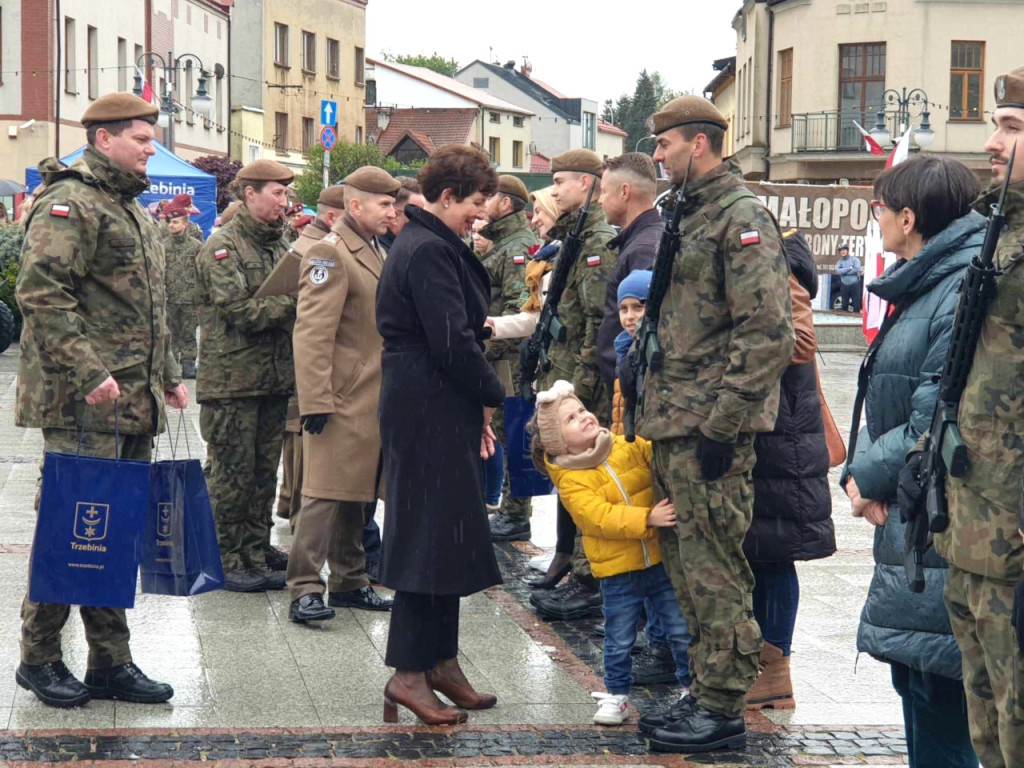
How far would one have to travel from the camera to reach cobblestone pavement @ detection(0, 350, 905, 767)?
5031 millimetres

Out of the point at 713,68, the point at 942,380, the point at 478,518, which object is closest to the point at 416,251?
the point at 478,518

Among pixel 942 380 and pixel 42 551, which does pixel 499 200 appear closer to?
pixel 42 551

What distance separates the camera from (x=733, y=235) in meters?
4.92

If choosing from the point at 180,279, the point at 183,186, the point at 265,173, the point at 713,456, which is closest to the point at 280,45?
the point at 183,186

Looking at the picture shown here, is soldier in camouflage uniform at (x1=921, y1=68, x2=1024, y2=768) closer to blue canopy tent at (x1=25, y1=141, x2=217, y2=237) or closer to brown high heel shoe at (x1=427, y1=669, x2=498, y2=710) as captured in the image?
brown high heel shoe at (x1=427, y1=669, x2=498, y2=710)

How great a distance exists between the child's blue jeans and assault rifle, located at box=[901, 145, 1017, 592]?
194cm

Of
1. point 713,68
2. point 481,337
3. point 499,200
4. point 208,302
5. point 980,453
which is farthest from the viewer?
point 713,68

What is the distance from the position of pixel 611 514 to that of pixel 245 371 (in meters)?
2.78

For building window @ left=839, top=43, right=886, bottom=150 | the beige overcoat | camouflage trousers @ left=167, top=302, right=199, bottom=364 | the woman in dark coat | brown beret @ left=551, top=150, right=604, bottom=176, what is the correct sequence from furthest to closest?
1. building window @ left=839, top=43, right=886, bottom=150
2. camouflage trousers @ left=167, top=302, right=199, bottom=364
3. brown beret @ left=551, top=150, right=604, bottom=176
4. the beige overcoat
5. the woman in dark coat

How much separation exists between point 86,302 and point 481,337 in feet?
4.80

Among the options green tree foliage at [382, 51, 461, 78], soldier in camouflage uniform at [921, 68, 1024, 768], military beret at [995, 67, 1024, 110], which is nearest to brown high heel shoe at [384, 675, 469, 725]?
soldier in camouflage uniform at [921, 68, 1024, 768]

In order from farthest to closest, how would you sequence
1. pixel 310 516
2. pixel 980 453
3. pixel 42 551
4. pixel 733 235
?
pixel 310 516
pixel 42 551
pixel 733 235
pixel 980 453

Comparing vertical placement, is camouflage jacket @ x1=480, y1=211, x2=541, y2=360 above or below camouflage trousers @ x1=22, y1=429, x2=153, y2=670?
above

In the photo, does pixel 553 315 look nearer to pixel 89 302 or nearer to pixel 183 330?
pixel 89 302
